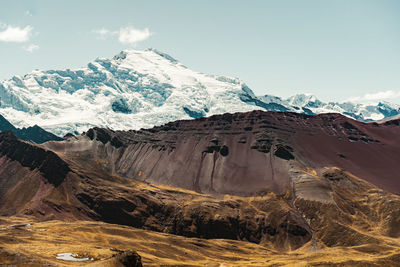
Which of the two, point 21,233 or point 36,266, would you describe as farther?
point 21,233

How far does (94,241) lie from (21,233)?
33556 millimetres

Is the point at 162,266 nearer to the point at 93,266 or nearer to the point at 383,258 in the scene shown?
the point at 93,266

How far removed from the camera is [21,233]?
178750mm

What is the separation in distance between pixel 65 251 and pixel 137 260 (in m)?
55.6

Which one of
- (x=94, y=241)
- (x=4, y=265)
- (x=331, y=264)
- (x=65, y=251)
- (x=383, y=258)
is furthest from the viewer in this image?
(x=94, y=241)

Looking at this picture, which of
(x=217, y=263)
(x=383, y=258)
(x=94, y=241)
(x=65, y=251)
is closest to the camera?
(x=65, y=251)

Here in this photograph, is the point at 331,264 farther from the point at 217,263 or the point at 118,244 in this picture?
the point at 118,244

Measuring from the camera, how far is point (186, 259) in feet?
604

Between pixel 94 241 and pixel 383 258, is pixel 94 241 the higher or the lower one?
the lower one

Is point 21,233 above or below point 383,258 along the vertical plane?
below

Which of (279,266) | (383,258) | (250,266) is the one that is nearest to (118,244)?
(250,266)

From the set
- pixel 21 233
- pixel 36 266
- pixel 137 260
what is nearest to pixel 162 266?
pixel 137 260

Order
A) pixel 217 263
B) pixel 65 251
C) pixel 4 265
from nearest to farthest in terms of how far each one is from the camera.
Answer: pixel 4 265
pixel 65 251
pixel 217 263

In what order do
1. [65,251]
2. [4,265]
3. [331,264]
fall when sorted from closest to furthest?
[4,265], [65,251], [331,264]
